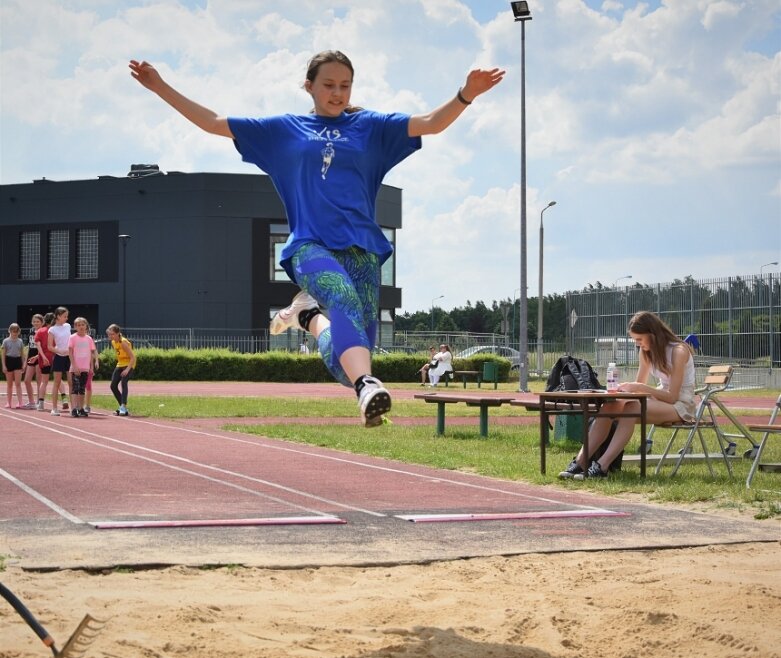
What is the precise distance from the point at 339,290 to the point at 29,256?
61503 mm

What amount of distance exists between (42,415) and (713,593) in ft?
55.0

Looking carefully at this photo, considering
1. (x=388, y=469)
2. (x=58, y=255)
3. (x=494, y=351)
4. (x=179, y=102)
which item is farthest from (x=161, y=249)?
(x=179, y=102)

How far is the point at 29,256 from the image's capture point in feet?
207

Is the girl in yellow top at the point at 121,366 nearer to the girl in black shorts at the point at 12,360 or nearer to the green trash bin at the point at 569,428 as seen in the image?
the girl in black shorts at the point at 12,360

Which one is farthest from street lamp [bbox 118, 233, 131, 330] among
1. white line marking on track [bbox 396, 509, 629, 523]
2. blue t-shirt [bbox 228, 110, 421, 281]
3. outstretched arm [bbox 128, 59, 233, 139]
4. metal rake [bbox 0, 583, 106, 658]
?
metal rake [bbox 0, 583, 106, 658]

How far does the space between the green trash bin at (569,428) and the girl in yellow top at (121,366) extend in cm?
882

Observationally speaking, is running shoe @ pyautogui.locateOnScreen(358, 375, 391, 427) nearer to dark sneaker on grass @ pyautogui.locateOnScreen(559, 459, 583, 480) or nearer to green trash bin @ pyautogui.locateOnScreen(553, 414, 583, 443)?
dark sneaker on grass @ pyautogui.locateOnScreen(559, 459, 583, 480)

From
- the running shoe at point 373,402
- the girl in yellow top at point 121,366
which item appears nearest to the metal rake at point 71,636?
the running shoe at point 373,402

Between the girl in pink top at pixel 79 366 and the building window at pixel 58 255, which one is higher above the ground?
the building window at pixel 58 255

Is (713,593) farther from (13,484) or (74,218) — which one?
(74,218)

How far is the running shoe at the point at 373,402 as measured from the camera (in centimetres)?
488

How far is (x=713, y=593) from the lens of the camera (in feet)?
18.0

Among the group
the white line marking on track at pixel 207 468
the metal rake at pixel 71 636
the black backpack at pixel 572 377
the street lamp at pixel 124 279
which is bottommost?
the white line marking on track at pixel 207 468

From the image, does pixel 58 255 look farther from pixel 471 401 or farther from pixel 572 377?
pixel 572 377
